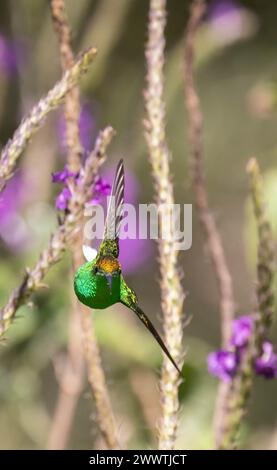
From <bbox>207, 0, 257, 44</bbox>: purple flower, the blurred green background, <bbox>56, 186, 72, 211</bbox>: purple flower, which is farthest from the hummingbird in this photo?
<bbox>207, 0, 257, 44</bbox>: purple flower

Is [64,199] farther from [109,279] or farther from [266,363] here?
[266,363]

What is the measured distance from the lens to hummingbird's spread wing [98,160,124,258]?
2.71 feet

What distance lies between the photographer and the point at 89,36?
2857 mm

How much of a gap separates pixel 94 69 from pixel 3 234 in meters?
0.55

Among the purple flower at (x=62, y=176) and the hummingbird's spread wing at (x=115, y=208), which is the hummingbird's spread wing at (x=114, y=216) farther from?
the purple flower at (x=62, y=176)

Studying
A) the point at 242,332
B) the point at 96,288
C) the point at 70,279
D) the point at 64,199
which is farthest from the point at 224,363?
the point at 70,279

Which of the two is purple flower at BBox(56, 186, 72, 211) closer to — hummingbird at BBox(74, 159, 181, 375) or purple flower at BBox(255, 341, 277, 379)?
hummingbird at BBox(74, 159, 181, 375)

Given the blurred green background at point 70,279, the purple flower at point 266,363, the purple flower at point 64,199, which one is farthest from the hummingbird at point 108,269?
the blurred green background at point 70,279

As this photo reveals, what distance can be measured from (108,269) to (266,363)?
54cm

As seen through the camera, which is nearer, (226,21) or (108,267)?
(108,267)

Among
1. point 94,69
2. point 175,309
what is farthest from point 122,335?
point 175,309

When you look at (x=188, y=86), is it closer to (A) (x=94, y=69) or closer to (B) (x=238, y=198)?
(A) (x=94, y=69)

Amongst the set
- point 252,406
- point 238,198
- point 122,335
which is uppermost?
point 238,198

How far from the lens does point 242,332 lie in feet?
4.42
